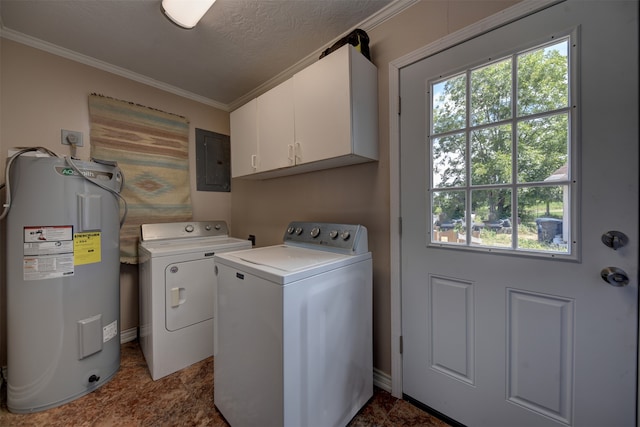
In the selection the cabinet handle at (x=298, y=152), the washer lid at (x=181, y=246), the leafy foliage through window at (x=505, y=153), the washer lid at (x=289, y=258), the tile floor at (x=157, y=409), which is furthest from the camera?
the washer lid at (x=181, y=246)

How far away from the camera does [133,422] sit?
138 cm

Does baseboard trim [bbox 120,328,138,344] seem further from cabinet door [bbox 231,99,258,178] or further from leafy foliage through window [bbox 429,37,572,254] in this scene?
leafy foliage through window [bbox 429,37,572,254]

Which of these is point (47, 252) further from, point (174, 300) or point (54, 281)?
point (174, 300)

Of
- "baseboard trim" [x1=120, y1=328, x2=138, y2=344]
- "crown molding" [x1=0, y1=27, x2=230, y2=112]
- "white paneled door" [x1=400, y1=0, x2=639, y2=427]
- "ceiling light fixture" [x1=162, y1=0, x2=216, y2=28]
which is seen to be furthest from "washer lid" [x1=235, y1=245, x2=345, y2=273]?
"crown molding" [x1=0, y1=27, x2=230, y2=112]

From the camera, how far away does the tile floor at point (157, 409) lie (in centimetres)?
137

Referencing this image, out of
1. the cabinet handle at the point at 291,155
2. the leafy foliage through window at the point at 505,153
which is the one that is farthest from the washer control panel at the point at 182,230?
the leafy foliage through window at the point at 505,153

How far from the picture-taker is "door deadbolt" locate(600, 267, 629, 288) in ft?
3.04

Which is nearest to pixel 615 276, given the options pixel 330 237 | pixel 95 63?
pixel 330 237

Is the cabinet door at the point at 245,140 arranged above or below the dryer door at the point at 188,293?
above

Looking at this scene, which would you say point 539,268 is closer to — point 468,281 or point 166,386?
point 468,281

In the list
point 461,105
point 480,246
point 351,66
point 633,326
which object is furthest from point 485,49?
point 633,326

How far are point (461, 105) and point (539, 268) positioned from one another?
0.84 meters

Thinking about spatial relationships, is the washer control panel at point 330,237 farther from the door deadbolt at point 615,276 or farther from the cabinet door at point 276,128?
the door deadbolt at point 615,276

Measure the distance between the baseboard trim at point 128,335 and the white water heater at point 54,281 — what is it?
1.79 feet
